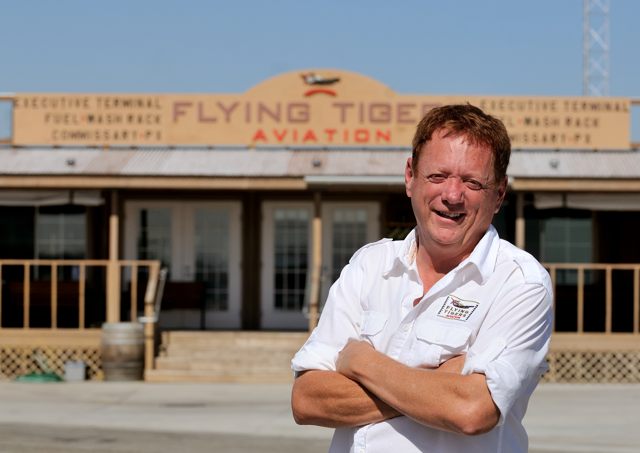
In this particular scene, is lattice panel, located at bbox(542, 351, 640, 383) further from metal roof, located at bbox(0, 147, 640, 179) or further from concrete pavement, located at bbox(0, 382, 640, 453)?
metal roof, located at bbox(0, 147, 640, 179)

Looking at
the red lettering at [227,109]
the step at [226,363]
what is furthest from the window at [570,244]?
the red lettering at [227,109]

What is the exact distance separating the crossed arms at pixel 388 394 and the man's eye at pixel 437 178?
0.43 meters

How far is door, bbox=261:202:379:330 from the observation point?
19.6 metres

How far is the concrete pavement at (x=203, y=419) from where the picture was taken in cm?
1055

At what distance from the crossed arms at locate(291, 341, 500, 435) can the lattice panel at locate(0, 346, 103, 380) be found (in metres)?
14.7

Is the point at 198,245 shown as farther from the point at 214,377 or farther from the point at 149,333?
the point at 214,377

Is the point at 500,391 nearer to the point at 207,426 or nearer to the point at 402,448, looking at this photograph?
the point at 402,448

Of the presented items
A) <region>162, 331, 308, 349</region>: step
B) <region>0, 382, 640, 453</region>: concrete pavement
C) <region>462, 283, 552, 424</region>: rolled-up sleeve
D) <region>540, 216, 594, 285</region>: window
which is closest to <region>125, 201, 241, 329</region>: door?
<region>162, 331, 308, 349</region>: step

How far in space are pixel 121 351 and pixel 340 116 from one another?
211 inches

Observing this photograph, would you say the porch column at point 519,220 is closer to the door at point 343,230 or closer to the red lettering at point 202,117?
the door at point 343,230

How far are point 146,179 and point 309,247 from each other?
135 inches

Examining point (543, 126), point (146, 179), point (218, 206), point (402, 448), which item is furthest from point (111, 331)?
point (402, 448)

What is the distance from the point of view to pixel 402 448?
2.71 m

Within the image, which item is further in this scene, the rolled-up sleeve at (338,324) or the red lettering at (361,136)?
the red lettering at (361,136)
